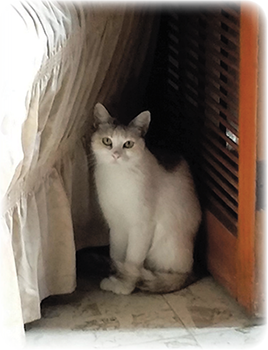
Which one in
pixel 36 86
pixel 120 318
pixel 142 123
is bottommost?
pixel 120 318

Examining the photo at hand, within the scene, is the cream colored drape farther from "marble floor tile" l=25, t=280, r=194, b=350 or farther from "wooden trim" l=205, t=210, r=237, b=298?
"wooden trim" l=205, t=210, r=237, b=298

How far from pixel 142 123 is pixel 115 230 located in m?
0.30

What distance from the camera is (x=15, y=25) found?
4.06 feet

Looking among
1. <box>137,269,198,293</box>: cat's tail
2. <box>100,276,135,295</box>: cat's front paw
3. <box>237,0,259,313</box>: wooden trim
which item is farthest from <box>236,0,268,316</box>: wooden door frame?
<box>100,276,135,295</box>: cat's front paw

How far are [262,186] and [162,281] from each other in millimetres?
408

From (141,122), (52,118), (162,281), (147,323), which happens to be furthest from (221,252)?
(52,118)

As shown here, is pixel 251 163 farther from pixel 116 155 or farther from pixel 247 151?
pixel 116 155

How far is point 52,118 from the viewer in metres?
1.50

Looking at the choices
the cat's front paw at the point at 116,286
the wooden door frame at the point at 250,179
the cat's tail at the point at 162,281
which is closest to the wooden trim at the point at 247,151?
the wooden door frame at the point at 250,179

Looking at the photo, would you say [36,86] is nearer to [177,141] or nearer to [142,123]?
[142,123]

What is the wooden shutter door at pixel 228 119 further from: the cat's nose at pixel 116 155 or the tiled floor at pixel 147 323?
the cat's nose at pixel 116 155

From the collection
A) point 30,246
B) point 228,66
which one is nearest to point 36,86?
point 30,246

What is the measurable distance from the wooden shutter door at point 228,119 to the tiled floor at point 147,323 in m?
0.06

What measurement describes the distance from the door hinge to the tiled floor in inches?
11.8
